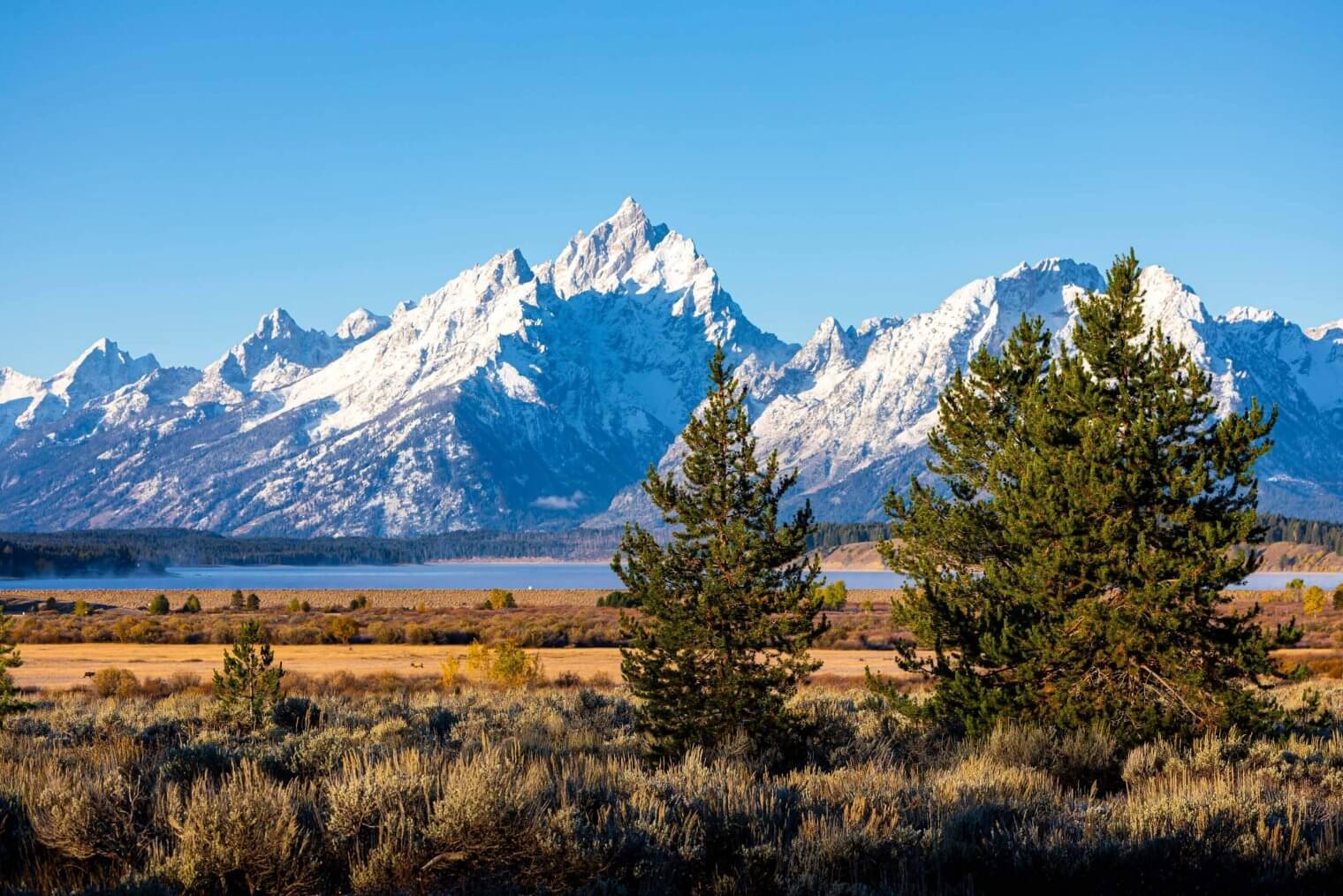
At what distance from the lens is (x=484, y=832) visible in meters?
7.94

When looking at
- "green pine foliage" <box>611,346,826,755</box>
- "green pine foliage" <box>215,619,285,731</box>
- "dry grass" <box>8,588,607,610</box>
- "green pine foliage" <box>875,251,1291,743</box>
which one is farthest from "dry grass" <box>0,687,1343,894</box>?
"dry grass" <box>8,588,607,610</box>

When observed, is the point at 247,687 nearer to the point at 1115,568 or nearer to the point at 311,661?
the point at 1115,568

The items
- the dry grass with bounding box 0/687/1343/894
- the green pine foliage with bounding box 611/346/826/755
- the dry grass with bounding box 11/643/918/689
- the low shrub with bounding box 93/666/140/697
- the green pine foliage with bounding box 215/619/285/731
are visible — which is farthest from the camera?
the dry grass with bounding box 11/643/918/689

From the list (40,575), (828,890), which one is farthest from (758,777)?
(40,575)

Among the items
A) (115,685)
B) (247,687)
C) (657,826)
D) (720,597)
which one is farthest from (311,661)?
(657,826)

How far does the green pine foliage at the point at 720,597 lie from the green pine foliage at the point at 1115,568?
2.39 metres

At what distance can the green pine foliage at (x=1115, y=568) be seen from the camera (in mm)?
14055

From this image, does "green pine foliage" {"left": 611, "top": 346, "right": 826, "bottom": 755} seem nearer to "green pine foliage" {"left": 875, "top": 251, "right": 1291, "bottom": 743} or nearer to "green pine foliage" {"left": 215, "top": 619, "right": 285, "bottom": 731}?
"green pine foliage" {"left": 875, "top": 251, "right": 1291, "bottom": 743}

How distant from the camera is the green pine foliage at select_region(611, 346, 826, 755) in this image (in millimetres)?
13789

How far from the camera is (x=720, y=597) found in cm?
1415

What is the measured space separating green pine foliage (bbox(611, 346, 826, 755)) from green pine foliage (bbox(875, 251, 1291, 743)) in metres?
2.39

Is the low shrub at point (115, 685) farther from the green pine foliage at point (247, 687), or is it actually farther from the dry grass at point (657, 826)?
the dry grass at point (657, 826)

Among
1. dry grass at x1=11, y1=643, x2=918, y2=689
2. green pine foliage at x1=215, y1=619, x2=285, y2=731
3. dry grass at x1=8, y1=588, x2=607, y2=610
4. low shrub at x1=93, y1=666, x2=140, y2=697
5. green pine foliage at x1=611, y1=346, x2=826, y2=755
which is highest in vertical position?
green pine foliage at x1=611, y1=346, x2=826, y2=755

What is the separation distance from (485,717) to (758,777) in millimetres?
8095
